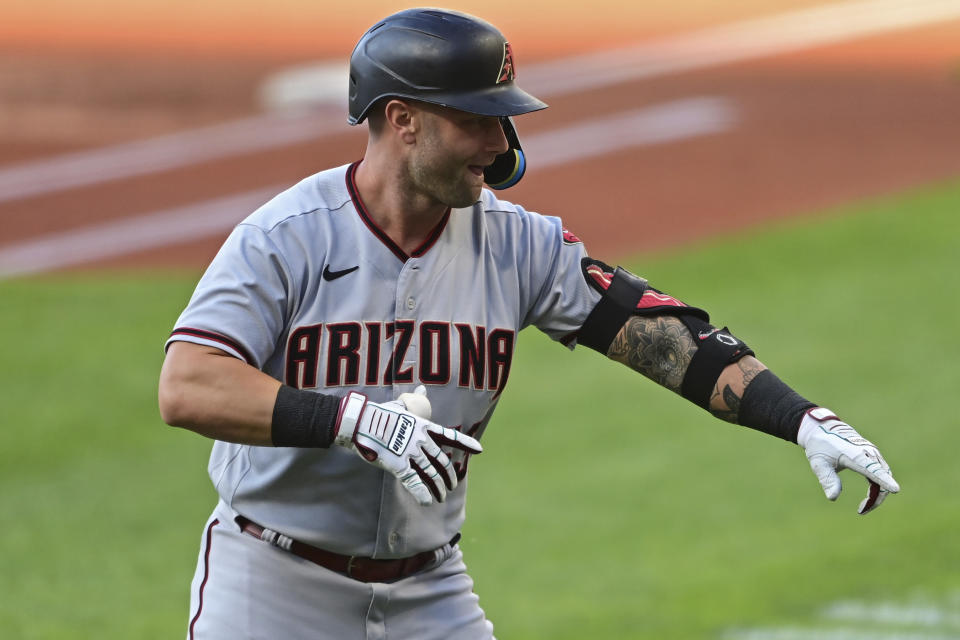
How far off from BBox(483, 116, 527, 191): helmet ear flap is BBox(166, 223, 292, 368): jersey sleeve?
2.25 ft

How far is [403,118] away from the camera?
12.2 ft

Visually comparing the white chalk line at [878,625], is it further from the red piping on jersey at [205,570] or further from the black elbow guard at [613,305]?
the red piping on jersey at [205,570]

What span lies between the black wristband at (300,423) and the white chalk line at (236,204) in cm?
1011

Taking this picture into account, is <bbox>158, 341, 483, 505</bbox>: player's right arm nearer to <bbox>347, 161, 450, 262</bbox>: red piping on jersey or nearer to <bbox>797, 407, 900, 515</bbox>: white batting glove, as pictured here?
<bbox>347, 161, 450, 262</bbox>: red piping on jersey

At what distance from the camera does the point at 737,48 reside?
20.0m

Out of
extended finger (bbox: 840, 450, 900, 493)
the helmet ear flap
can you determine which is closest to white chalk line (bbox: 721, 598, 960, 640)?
extended finger (bbox: 840, 450, 900, 493)

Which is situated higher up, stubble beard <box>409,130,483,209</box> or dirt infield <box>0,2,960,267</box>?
stubble beard <box>409,130,483,209</box>

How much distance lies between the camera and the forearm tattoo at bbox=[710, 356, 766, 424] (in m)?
3.91

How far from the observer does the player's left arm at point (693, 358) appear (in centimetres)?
387

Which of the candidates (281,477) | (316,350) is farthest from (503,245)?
(281,477)

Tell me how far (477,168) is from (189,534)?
18.3 feet

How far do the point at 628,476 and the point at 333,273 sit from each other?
20.2 ft

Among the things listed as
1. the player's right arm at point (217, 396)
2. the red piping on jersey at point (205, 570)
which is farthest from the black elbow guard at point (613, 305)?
the red piping on jersey at point (205, 570)

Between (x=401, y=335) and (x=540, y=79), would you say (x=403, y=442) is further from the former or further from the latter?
(x=540, y=79)
